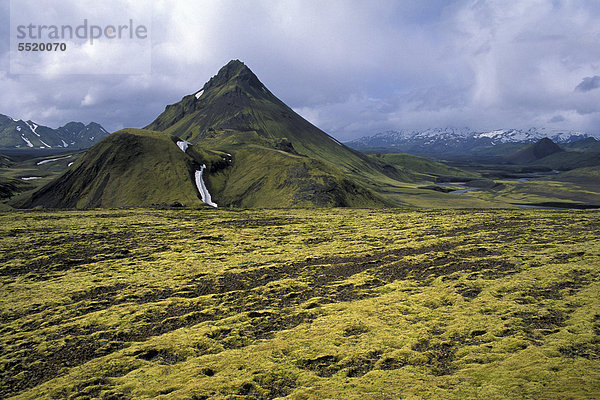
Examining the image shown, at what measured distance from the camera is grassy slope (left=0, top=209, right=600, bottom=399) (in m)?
11.3

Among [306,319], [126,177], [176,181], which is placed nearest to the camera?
[306,319]

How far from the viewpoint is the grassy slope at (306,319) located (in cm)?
1134

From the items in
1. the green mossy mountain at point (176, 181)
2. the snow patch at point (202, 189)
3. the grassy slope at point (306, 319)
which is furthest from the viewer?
the snow patch at point (202, 189)

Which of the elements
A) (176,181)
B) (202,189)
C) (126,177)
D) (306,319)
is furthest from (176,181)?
(306,319)

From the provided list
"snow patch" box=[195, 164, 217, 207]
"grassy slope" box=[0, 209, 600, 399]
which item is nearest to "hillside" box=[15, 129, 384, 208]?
"snow patch" box=[195, 164, 217, 207]

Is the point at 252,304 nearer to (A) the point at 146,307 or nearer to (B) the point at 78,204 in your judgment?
(A) the point at 146,307

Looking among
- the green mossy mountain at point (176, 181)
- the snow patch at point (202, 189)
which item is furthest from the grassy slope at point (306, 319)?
the snow patch at point (202, 189)

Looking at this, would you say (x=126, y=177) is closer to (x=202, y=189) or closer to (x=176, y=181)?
(x=176, y=181)

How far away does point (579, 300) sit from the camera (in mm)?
17141

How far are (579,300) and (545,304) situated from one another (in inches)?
78.6

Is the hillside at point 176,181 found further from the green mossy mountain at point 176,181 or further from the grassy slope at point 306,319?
Answer: the grassy slope at point 306,319

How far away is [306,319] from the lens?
17.0 meters

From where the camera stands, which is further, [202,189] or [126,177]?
[202,189]

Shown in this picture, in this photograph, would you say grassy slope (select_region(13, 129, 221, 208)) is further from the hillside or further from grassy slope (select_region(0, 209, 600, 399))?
grassy slope (select_region(0, 209, 600, 399))
